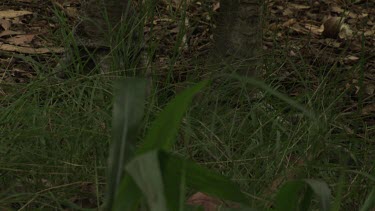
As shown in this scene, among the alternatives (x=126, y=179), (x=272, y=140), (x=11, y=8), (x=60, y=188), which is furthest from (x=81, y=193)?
(x=11, y=8)

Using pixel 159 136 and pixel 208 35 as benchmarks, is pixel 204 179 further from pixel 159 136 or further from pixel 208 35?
pixel 208 35

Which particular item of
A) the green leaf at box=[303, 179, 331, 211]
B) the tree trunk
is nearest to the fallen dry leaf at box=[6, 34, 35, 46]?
the tree trunk

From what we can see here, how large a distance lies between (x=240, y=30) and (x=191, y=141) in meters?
1.00

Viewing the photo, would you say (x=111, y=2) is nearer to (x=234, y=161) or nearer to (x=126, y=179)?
(x=234, y=161)

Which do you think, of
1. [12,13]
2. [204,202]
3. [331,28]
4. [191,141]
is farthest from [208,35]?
[204,202]

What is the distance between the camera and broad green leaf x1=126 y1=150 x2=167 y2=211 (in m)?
1.35

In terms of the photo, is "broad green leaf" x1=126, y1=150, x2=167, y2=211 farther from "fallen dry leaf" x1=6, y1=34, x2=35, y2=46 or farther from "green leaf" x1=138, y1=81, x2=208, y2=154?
"fallen dry leaf" x1=6, y1=34, x2=35, y2=46

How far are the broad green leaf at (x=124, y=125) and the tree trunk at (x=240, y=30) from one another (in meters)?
1.85

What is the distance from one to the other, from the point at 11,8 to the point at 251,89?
2201mm

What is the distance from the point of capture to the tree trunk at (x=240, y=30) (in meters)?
3.27

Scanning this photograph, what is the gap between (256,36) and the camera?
10.8 feet

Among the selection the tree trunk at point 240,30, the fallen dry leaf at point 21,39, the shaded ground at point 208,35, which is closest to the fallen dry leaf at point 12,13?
the shaded ground at point 208,35

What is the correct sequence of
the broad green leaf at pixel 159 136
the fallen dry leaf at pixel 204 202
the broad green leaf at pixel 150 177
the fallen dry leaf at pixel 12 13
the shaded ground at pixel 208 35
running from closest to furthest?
the broad green leaf at pixel 150 177, the broad green leaf at pixel 159 136, the fallen dry leaf at pixel 204 202, the shaded ground at pixel 208 35, the fallen dry leaf at pixel 12 13

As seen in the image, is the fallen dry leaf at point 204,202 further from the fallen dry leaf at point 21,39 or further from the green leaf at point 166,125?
the fallen dry leaf at point 21,39
